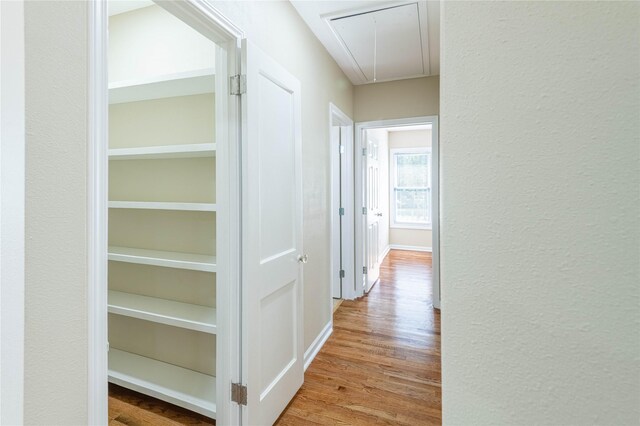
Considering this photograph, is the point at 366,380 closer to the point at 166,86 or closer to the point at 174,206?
the point at 174,206

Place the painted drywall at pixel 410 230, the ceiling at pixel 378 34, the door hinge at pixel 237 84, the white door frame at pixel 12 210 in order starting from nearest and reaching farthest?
the white door frame at pixel 12 210 < the door hinge at pixel 237 84 < the ceiling at pixel 378 34 < the painted drywall at pixel 410 230

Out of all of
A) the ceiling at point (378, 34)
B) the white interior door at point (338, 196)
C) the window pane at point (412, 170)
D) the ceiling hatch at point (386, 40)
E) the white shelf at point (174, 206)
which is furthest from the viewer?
the window pane at point (412, 170)

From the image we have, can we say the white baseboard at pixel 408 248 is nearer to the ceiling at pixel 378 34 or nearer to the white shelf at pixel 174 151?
the ceiling at pixel 378 34

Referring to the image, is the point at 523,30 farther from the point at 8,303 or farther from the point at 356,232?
the point at 356,232

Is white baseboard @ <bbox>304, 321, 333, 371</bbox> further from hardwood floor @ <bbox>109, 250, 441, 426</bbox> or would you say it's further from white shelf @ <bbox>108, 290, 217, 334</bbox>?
white shelf @ <bbox>108, 290, 217, 334</bbox>

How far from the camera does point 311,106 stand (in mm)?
2424

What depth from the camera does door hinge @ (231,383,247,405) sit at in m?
1.52

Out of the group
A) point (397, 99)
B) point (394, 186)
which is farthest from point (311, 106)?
point (394, 186)

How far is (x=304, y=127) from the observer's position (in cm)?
230

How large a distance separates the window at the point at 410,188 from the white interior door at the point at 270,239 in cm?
510

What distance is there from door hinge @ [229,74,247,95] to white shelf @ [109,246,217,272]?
88 cm

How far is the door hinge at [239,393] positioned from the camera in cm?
152

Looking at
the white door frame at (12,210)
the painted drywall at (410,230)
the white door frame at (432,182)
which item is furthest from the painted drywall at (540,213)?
the painted drywall at (410,230)

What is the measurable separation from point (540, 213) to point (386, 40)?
2.58 metres
